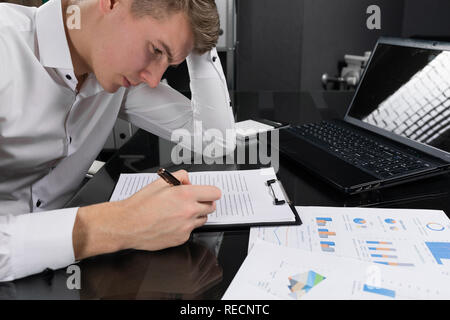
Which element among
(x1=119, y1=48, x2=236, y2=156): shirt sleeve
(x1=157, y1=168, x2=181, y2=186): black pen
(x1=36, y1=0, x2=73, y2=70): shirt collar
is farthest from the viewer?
(x1=119, y1=48, x2=236, y2=156): shirt sleeve

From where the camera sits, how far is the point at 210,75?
113 cm

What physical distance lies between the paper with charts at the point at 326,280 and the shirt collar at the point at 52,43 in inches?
24.7

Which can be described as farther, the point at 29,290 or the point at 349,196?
the point at 349,196

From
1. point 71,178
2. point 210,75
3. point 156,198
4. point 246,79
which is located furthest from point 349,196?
point 246,79

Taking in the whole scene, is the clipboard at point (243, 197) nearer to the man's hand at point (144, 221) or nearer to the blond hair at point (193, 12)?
the man's hand at point (144, 221)

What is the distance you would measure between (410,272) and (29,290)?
1.67 feet

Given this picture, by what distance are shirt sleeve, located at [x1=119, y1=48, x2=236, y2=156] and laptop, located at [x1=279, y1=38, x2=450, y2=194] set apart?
183 millimetres

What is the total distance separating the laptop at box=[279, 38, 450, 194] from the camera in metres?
0.80

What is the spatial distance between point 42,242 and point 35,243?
0.01 metres

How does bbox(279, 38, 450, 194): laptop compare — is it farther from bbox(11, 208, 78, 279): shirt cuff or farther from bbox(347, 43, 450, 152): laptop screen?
bbox(11, 208, 78, 279): shirt cuff

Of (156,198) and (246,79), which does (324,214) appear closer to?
(156,198)

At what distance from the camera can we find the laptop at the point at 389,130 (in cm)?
80

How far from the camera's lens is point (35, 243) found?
572mm

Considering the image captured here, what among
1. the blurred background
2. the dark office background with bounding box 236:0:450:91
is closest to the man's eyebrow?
the blurred background
